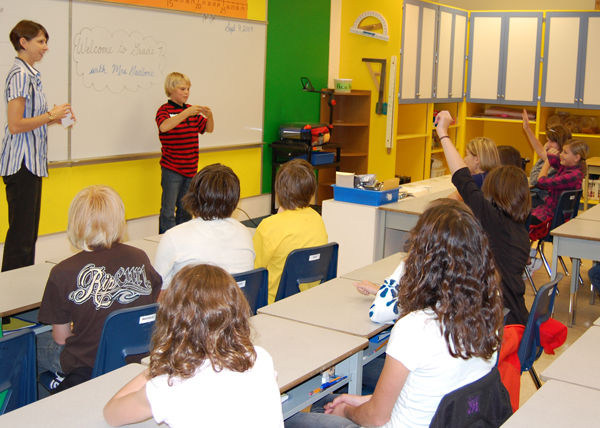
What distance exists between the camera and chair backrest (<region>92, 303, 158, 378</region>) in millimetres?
1797

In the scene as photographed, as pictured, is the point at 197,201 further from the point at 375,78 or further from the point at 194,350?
the point at 375,78

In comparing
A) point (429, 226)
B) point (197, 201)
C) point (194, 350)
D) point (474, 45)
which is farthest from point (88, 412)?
point (474, 45)

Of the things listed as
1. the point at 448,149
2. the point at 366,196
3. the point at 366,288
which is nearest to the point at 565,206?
the point at 366,196

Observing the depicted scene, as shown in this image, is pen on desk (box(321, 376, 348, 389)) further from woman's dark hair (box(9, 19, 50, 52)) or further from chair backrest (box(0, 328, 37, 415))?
woman's dark hair (box(9, 19, 50, 52))

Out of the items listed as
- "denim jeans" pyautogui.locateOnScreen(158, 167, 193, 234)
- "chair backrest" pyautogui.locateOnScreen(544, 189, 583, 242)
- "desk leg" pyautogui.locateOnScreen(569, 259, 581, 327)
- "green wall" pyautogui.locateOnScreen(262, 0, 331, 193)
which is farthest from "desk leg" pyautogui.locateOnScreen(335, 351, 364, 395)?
"green wall" pyautogui.locateOnScreen(262, 0, 331, 193)

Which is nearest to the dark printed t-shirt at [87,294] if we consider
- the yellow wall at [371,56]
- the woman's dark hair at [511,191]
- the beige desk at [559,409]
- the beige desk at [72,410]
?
the beige desk at [72,410]

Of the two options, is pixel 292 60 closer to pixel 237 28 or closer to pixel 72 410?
pixel 237 28

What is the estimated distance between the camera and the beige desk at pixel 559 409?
1493 millimetres

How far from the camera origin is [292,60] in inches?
259

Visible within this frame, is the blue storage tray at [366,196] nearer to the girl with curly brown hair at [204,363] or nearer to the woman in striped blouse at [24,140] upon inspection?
the woman in striped blouse at [24,140]

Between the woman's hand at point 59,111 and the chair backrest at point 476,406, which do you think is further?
the woman's hand at point 59,111

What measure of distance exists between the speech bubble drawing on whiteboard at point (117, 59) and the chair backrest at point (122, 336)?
10.3ft

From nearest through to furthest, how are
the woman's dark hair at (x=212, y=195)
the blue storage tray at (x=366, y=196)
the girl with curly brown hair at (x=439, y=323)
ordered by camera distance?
the girl with curly brown hair at (x=439, y=323) < the woman's dark hair at (x=212, y=195) < the blue storage tray at (x=366, y=196)

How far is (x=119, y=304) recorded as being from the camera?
6.66 feet
